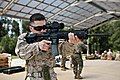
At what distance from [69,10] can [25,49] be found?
18.8m

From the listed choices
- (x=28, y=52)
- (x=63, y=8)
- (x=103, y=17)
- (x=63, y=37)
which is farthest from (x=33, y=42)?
(x=103, y=17)

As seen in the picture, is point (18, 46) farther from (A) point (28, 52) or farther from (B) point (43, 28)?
(B) point (43, 28)

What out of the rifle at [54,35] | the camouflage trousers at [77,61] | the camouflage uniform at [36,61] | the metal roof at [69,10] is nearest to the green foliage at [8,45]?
the metal roof at [69,10]

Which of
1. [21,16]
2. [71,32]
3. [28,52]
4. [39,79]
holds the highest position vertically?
[21,16]

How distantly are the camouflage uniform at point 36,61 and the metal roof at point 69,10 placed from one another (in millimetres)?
13005

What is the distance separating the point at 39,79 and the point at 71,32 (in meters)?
0.64

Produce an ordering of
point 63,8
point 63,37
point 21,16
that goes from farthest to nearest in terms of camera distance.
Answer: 1. point 63,8
2. point 21,16
3. point 63,37

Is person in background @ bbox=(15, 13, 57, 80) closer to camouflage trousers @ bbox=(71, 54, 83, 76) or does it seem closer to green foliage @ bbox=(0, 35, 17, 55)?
camouflage trousers @ bbox=(71, 54, 83, 76)

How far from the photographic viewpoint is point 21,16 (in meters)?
19.0

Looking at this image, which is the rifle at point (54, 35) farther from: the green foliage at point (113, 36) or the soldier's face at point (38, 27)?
the green foliage at point (113, 36)

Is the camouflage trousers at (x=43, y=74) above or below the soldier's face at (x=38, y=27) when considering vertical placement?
below

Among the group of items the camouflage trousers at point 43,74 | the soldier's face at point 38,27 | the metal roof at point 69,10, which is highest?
the metal roof at point 69,10

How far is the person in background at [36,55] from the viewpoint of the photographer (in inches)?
116

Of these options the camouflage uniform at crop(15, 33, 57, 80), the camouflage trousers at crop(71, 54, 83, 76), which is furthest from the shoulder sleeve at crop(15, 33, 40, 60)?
the camouflage trousers at crop(71, 54, 83, 76)
